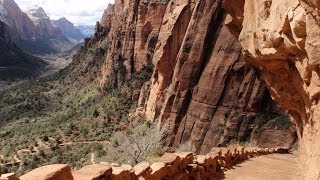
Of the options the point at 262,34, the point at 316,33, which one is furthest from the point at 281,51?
the point at 316,33

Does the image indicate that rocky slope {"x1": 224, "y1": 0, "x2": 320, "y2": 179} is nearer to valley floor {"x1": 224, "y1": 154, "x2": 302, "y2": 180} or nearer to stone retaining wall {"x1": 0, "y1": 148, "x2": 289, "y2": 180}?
valley floor {"x1": 224, "y1": 154, "x2": 302, "y2": 180}

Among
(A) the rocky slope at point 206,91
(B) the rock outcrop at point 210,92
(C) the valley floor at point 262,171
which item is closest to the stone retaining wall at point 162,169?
(C) the valley floor at point 262,171

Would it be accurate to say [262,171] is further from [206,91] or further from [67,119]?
[67,119]

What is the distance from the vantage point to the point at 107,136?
2702 inches

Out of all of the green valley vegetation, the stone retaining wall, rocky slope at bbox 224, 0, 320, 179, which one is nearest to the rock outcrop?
the green valley vegetation

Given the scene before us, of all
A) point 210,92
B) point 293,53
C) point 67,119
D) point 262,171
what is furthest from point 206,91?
point 67,119

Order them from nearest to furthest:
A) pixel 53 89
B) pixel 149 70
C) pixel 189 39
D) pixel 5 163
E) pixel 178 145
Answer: pixel 178 145 < pixel 189 39 < pixel 5 163 < pixel 149 70 < pixel 53 89

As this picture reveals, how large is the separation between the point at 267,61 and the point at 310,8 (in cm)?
658

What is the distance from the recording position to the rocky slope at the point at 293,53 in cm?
1062

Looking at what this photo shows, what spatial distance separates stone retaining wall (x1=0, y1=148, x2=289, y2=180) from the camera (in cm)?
747

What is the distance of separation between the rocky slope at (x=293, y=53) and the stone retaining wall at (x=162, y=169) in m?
3.52

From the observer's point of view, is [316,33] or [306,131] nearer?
[316,33]

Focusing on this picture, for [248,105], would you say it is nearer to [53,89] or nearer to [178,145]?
[178,145]

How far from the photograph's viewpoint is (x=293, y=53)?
13.1m
